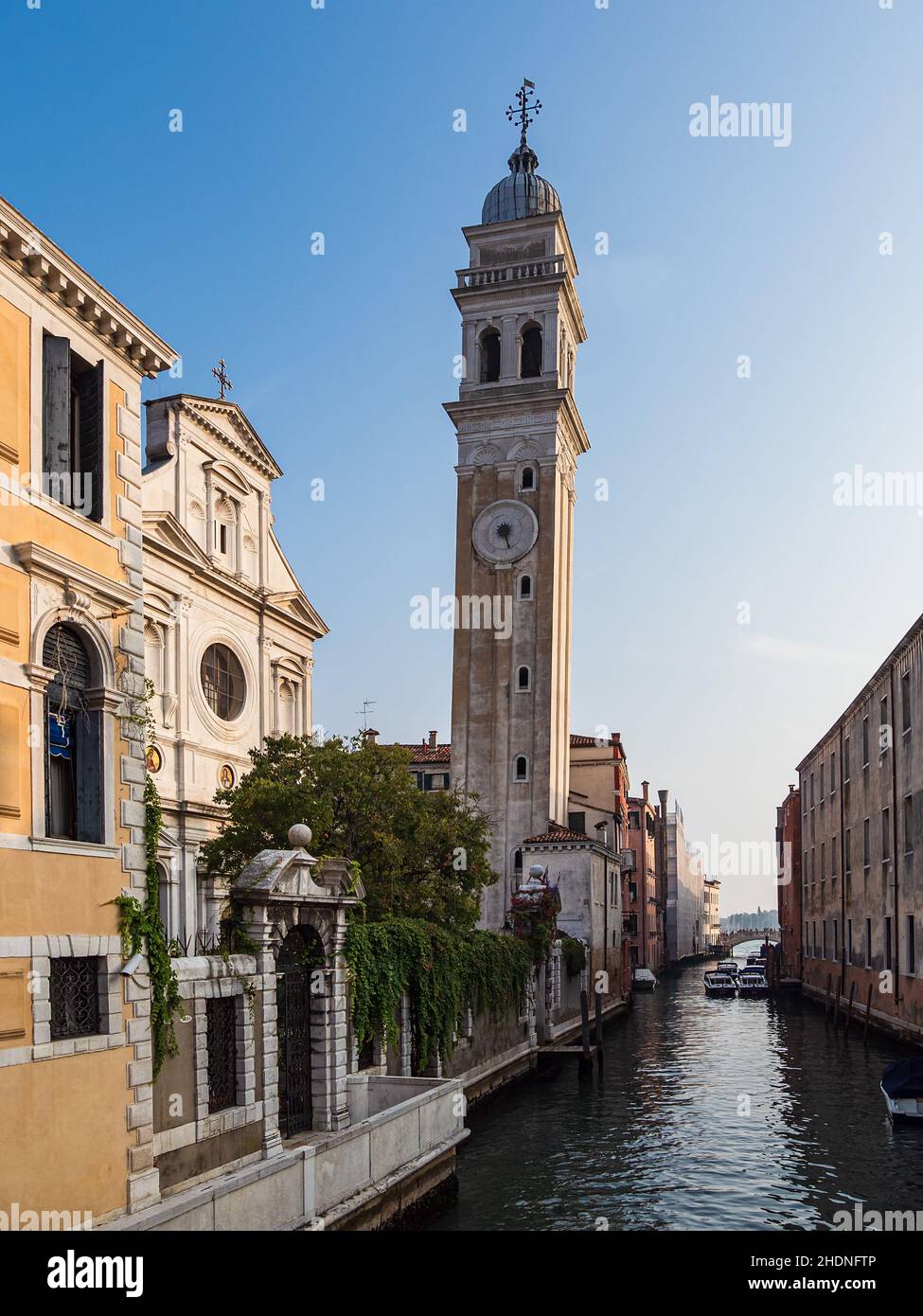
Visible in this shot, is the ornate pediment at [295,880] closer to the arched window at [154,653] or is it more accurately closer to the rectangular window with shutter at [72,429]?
the rectangular window with shutter at [72,429]

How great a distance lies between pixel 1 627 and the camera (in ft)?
40.6

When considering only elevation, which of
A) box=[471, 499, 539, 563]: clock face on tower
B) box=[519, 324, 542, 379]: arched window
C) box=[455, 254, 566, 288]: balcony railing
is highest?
box=[455, 254, 566, 288]: balcony railing

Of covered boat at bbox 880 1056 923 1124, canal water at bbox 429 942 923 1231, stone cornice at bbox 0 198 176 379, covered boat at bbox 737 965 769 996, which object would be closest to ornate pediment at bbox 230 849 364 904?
canal water at bbox 429 942 923 1231

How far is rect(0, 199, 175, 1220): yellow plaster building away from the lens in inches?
482

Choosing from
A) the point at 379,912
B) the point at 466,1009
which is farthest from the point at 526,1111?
the point at 379,912

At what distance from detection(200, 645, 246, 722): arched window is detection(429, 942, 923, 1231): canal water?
13160 mm

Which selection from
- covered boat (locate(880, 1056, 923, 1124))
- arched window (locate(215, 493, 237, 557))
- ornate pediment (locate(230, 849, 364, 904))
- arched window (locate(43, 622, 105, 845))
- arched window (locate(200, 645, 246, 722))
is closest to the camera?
arched window (locate(43, 622, 105, 845))

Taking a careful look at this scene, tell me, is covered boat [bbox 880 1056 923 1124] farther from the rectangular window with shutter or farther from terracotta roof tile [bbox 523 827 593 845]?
terracotta roof tile [bbox 523 827 593 845]

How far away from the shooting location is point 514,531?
173 feet

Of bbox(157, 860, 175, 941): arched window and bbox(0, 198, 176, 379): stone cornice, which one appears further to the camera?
bbox(157, 860, 175, 941): arched window

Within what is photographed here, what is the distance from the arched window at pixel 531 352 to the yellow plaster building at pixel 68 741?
1643 inches

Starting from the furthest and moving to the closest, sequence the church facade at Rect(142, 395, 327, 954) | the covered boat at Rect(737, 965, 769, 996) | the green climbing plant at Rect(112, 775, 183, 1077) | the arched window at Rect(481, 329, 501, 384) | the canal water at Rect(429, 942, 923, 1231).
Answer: the covered boat at Rect(737, 965, 769, 996), the arched window at Rect(481, 329, 501, 384), the church facade at Rect(142, 395, 327, 954), the canal water at Rect(429, 942, 923, 1231), the green climbing plant at Rect(112, 775, 183, 1077)

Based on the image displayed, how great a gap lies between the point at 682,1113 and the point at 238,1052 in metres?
15.0

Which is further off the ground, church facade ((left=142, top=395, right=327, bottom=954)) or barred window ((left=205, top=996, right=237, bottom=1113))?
church facade ((left=142, top=395, right=327, bottom=954))
